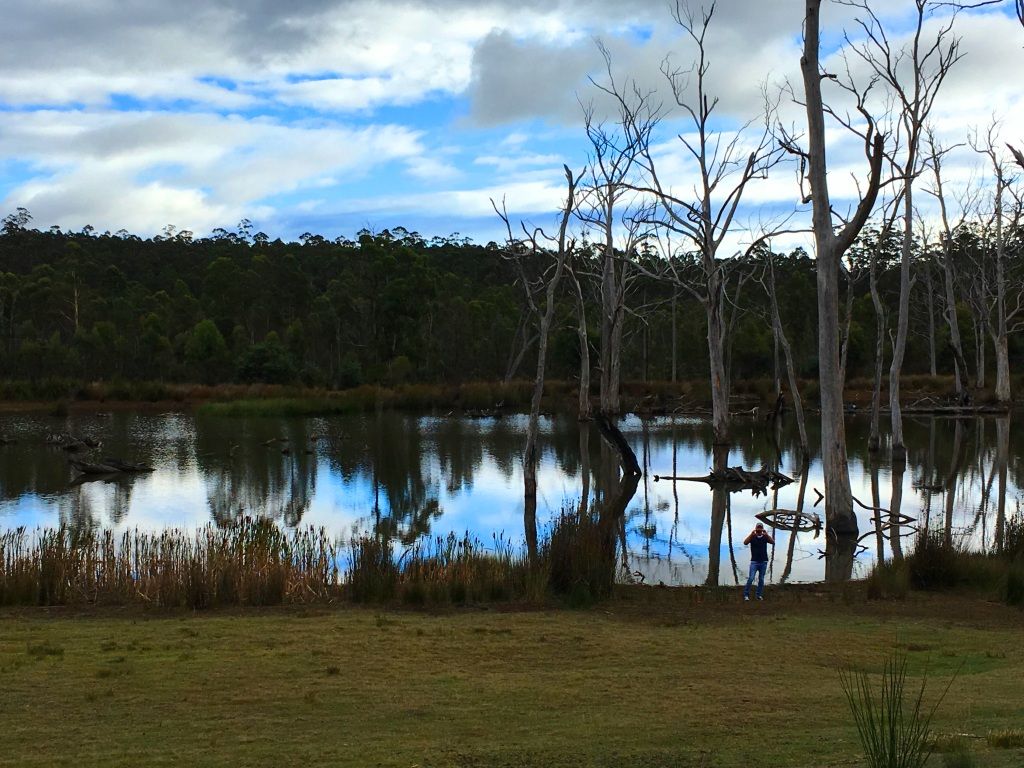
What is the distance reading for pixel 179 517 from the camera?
1911 centimetres

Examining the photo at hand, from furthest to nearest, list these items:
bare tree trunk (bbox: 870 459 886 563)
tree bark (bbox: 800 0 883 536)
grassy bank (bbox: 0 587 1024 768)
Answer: tree bark (bbox: 800 0 883 536) < bare tree trunk (bbox: 870 459 886 563) < grassy bank (bbox: 0 587 1024 768)

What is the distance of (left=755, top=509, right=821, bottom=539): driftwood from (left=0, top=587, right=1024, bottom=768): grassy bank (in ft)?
22.6

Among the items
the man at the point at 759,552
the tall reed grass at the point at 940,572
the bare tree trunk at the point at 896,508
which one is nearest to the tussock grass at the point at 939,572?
the tall reed grass at the point at 940,572

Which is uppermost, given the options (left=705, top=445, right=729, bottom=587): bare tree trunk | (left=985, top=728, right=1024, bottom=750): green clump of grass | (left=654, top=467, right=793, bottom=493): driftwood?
(left=985, top=728, right=1024, bottom=750): green clump of grass

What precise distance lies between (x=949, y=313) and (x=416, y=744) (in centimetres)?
3819

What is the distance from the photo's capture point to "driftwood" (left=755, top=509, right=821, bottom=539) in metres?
17.8

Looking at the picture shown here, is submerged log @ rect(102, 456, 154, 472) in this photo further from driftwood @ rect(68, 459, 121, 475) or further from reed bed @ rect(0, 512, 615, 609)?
reed bed @ rect(0, 512, 615, 609)

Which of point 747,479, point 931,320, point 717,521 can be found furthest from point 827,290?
point 931,320

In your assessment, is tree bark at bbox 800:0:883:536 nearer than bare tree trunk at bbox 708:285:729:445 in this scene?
Yes

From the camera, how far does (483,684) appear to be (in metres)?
7.29

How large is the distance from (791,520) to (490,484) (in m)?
8.02

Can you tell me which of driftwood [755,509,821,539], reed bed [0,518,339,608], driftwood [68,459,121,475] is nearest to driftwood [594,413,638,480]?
driftwood [755,509,821,539]

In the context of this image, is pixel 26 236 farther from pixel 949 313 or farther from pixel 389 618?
pixel 389 618

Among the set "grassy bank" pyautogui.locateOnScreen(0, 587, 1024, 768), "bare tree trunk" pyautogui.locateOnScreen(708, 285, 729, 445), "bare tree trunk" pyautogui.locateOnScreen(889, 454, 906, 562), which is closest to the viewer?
"grassy bank" pyautogui.locateOnScreen(0, 587, 1024, 768)
